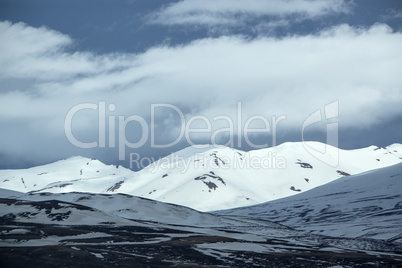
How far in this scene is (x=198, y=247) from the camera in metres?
117

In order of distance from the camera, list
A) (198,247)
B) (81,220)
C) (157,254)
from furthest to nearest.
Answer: (81,220) < (198,247) < (157,254)

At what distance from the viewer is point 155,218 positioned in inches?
7771

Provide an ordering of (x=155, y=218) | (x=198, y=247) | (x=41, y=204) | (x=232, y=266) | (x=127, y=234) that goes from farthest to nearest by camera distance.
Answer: (x=155, y=218), (x=41, y=204), (x=127, y=234), (x=198, y=247), (x=232, y=266)

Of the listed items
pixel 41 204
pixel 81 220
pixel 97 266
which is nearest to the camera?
pixel 97 266

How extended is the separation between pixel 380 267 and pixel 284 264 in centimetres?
1671

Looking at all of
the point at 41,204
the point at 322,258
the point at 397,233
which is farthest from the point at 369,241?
the point at 41,204

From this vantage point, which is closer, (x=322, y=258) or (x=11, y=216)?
(x=322, y=258)

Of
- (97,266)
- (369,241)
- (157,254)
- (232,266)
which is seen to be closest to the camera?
(97,266)

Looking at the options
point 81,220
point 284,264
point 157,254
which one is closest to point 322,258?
point 284,264

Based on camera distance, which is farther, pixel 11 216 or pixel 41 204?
pixel 41 204

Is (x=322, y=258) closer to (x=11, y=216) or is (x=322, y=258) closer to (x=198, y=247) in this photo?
(x=198, y=247)

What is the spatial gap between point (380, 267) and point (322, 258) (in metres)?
12.3

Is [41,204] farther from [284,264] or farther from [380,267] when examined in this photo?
[380,267]

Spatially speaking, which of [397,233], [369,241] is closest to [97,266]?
[369,241]
